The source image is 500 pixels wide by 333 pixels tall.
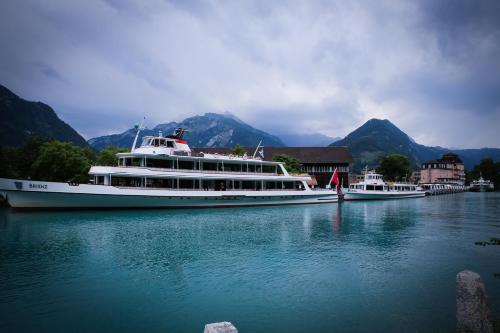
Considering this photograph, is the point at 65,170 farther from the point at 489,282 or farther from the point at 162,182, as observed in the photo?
the point at 489,282

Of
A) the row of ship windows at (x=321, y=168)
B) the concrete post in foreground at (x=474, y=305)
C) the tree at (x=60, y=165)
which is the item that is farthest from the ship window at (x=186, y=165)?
the row of ship windows at (x=321, y=168)

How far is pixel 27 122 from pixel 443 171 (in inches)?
6469

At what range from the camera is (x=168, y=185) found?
102 feet

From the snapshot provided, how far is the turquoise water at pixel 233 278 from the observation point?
743 cm

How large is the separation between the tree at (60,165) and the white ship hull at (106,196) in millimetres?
8468

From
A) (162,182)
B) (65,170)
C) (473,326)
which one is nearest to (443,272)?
(473,326)

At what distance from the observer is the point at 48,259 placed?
1245 centimetres

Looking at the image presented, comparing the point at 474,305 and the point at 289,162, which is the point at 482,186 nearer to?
the point at 289,162

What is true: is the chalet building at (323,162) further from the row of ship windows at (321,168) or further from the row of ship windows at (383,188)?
the row of ship windows at (383,188)

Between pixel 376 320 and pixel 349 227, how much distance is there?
1477 cm

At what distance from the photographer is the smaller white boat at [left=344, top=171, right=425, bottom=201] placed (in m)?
50.5

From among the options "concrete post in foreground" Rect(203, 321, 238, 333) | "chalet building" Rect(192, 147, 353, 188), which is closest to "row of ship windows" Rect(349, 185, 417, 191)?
"chalet building" Rect(192, 147, 353, 188)

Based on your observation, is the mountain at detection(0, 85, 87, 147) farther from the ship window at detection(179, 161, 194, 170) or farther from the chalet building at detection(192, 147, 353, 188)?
the ship window at detection(179, 161, 194, 170)

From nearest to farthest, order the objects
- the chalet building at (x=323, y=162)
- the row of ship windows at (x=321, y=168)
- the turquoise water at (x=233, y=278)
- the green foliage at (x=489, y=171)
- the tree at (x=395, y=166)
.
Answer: the turquoise water at (x=233, y=278), the chalet building at (x=323, y=162), the row of ship windows at (x=321, y=168), the tree at (x=395, y=166), the green foliage at (x=489, y=171)
